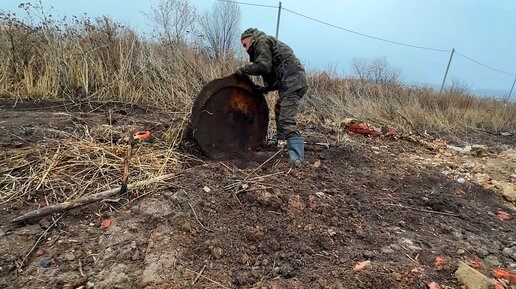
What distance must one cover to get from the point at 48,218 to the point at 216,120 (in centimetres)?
207

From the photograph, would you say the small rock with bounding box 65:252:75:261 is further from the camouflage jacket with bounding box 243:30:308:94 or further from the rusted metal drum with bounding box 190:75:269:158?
the camouflage jacket with bounding box 243:30:308:94

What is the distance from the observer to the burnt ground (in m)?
2.48

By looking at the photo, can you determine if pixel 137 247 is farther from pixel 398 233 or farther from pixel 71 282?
pixel 398 233

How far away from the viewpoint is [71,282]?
2.34 metres

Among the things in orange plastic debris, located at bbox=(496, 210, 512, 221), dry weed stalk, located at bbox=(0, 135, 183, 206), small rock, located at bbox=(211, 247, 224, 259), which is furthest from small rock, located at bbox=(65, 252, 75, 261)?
orange plastic debris, located at bbox=(496, 210, 512, 221)

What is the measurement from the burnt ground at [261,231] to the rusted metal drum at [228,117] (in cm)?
25

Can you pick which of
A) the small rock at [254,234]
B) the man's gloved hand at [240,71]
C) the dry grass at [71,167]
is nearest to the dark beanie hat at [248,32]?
the man's gloved hand at [240,71]

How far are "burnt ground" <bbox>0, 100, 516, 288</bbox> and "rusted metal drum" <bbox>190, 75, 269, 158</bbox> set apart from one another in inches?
9.7

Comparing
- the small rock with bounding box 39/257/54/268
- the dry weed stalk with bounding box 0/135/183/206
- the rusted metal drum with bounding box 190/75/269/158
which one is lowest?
the small rock with bounding box 39/257/54/268

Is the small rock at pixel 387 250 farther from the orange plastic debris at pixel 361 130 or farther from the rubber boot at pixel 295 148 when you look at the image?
the orange plastic debris at pixel 361 130

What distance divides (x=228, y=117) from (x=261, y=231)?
6.01 ft

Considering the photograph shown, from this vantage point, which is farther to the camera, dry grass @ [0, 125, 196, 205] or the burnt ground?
dry grass @ [0, 125, 196, 205]

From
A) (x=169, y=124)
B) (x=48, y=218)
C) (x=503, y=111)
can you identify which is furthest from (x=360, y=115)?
(x=48, y=218)

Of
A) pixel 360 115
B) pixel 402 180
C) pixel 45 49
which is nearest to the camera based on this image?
pixel 402 180
